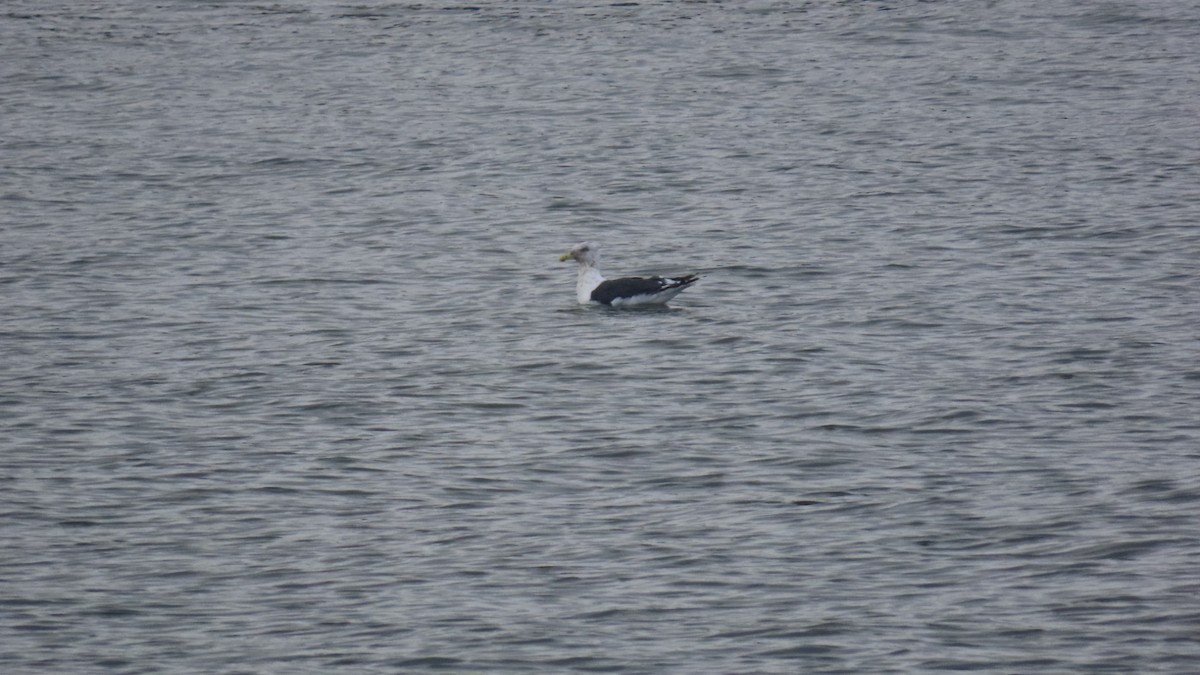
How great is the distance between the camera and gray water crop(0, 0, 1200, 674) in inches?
560

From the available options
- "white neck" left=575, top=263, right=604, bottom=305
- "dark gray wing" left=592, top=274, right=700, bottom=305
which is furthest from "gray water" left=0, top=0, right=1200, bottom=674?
"white neck" left=575, top=263, right=604, bottom=305

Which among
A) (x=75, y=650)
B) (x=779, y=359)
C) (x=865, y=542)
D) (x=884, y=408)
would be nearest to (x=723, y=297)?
(x=779, y=359)

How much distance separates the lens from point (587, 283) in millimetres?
25672

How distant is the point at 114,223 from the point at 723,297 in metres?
10.5

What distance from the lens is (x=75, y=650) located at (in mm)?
13734

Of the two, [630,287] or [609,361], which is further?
[630,287]

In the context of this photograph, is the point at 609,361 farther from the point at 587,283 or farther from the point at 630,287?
the point at 587,283

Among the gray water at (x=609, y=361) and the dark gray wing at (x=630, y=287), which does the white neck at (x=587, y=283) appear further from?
the gray water at (x=609, y=361)

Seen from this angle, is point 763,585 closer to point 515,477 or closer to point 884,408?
point 515,477

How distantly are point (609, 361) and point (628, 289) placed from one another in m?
2.97

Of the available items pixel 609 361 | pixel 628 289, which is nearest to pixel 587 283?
pixel 628 289

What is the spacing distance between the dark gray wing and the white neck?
153 millimetres

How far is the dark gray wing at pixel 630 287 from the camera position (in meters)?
24.9

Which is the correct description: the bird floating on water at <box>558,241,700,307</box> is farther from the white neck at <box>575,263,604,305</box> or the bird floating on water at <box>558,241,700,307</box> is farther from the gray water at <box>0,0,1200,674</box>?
the gray water at <box>0,0,1200,674</box>
